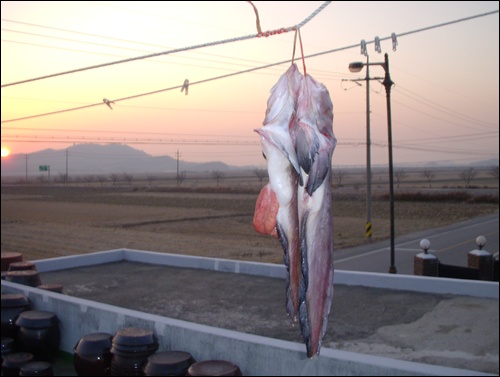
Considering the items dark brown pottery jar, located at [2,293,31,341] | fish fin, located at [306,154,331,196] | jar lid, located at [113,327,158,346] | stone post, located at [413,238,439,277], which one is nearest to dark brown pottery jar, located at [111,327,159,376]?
jar lid, located at [113,327,158,346]

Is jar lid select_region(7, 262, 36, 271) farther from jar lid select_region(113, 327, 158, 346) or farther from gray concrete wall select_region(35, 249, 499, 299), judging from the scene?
jar lid select_region(113, 327, 158, 346)

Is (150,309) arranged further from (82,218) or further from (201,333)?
(82,218)

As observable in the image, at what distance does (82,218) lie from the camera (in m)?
Result: 42.0

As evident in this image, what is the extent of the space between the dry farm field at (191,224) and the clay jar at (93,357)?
45.7 feet

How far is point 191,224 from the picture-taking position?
3622cm

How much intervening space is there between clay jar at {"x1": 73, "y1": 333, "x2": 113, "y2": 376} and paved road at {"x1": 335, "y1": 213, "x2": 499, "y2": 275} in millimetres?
12640

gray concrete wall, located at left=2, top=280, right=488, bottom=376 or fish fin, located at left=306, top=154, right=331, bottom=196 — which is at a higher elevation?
fish fin, located at left=306, top=154, right=331, bottom=196

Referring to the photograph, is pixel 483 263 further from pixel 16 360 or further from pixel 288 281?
pixel 288 281

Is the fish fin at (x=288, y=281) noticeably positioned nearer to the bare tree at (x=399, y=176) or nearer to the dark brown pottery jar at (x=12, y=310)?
the dark brown pottery jar at (x=12, y=310)

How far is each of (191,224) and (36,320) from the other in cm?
2723

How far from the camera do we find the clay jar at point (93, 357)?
7.50 meters

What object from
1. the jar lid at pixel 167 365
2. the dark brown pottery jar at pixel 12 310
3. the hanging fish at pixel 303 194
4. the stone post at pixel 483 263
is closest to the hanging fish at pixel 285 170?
the hanging fish at pixel 303 194

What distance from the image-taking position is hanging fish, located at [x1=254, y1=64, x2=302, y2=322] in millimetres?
1098

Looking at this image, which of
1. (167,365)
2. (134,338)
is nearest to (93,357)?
(134,338)
